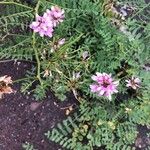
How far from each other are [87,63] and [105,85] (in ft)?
0.51

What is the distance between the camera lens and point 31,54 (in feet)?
6.38

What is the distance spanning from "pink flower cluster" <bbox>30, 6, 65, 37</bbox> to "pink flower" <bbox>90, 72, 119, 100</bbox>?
0.80ft

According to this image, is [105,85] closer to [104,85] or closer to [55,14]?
[104,85]

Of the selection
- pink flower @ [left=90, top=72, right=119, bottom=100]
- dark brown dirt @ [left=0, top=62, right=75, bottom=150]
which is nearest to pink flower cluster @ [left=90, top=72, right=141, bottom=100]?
pink flower @ [left=90, top=72, right=119, bottom=100]

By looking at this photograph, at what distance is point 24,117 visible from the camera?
1.94 metres

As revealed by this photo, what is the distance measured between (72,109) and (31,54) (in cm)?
27

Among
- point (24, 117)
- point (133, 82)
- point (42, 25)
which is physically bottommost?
point (24, 117)

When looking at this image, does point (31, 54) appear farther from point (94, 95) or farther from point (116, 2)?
point (116, 2)

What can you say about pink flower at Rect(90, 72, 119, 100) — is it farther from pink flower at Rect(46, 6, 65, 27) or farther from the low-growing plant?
pink flower at Rect(46, 6, 65, 27)

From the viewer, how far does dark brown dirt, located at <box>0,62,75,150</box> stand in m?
1.91

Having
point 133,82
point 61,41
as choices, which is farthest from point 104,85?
point 61,41

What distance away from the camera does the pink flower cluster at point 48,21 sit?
5.97 ft

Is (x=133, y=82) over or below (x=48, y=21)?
below

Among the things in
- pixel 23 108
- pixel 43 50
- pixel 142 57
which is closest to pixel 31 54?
pixel 43 50
